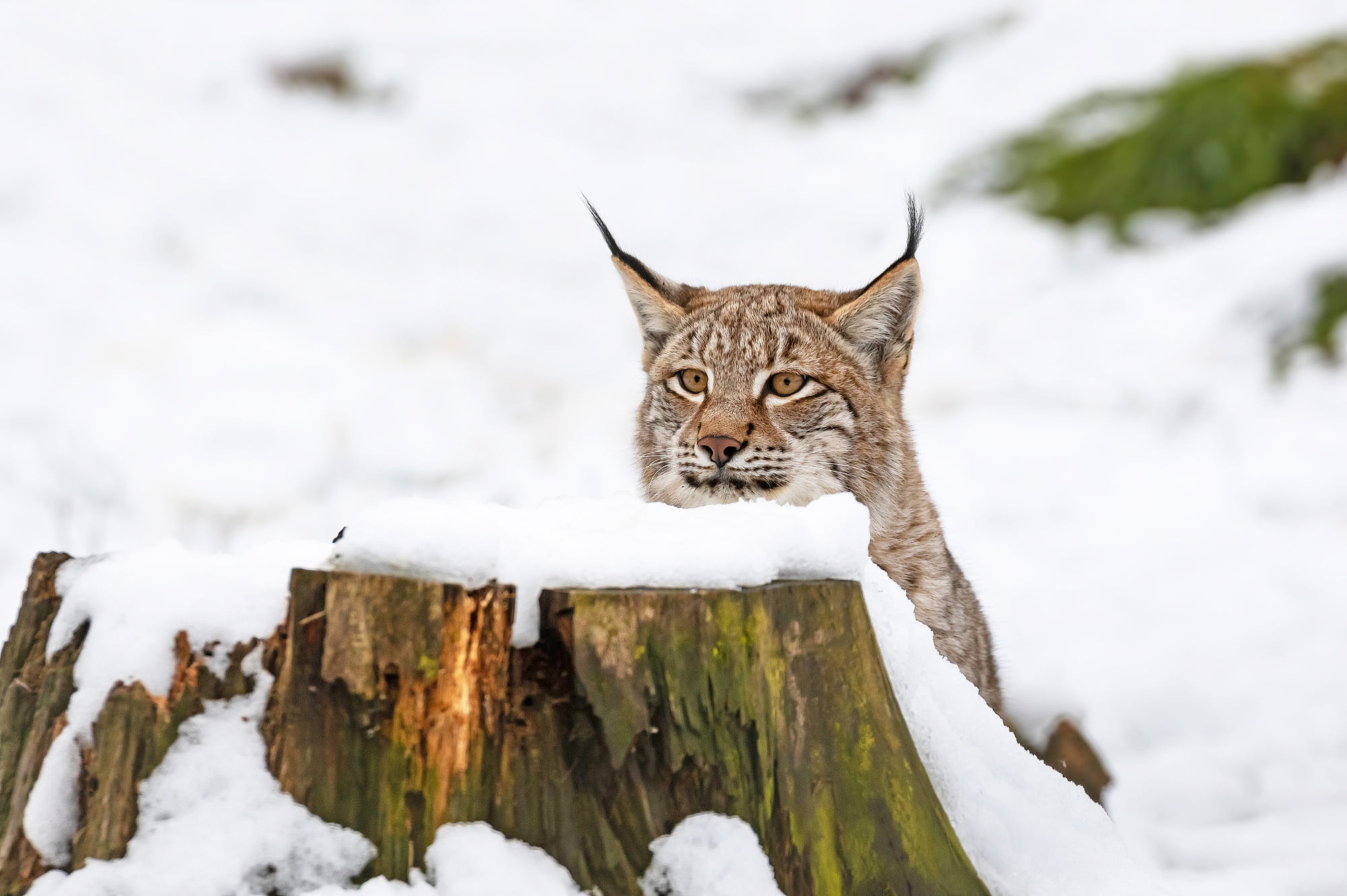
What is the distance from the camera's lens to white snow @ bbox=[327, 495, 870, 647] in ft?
6.45

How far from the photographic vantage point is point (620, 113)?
11.3 meters

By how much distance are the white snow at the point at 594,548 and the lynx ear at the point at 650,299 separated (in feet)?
6.37

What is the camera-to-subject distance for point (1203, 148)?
9609 millimetres

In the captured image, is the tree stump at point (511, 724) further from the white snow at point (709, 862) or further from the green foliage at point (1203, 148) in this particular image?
the green foliage at point (1203, 148)

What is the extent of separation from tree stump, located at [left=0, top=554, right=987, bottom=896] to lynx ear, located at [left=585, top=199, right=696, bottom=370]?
2.14 m

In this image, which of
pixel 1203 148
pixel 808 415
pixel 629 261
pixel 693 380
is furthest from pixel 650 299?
pixel 1203 148

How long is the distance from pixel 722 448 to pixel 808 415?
358 millimetres

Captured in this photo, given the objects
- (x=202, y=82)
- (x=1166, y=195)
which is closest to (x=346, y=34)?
(x=202, y=82)

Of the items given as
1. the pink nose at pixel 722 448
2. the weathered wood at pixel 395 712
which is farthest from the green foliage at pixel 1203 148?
the weathered wood at pixel 395 712

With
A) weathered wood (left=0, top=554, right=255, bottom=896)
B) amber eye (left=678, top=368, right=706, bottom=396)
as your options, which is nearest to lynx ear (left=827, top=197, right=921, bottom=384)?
amber eye (left=678, top=368, right=706, bottom=396)

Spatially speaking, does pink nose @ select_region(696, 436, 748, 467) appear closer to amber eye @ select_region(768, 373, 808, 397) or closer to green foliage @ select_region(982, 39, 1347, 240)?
amber eye @ select_region(768, 373, 808, 397)

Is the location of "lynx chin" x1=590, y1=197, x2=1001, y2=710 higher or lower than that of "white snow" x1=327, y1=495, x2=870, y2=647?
higher

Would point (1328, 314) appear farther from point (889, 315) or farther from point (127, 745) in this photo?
point (127, 745)

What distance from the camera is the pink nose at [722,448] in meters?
3.38
